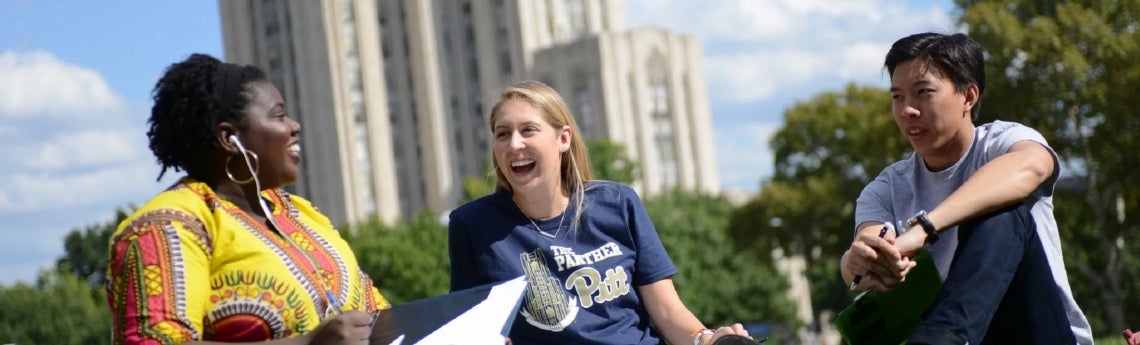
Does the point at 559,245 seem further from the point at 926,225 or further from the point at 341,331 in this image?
the point at 341,331

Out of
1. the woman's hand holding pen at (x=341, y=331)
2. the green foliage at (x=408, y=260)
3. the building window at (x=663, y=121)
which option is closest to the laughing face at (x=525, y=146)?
the woman's hand holding pen at (x=341, y=331)

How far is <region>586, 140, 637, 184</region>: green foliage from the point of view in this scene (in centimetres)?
6531

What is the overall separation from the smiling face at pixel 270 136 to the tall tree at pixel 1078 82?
3450 centimetres

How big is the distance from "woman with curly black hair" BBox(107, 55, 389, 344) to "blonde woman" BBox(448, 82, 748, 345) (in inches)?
50.9

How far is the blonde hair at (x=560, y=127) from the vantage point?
6.91 m

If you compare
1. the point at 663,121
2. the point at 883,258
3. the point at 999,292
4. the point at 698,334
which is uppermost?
the point at 883,258

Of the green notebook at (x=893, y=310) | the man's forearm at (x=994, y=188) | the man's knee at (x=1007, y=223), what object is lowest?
the green notebook at (x=893, y=310)

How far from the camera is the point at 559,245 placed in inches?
266

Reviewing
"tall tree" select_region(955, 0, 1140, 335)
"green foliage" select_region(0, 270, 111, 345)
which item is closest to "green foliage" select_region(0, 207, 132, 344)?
"green foliage" select_region(0, 270, 111, 345)

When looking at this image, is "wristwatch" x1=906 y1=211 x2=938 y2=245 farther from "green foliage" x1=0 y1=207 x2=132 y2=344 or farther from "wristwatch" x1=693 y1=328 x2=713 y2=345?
"green foliage" x1=0 y1=207 x2=132 y2=344

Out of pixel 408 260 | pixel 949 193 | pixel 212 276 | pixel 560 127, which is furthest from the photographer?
pixel 408 260

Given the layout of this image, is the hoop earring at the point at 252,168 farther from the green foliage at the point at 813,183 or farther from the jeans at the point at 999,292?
the green foliage at the point at 813,183

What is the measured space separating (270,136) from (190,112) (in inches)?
10.5

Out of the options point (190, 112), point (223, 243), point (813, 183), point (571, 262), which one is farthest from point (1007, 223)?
point (813, 183)
